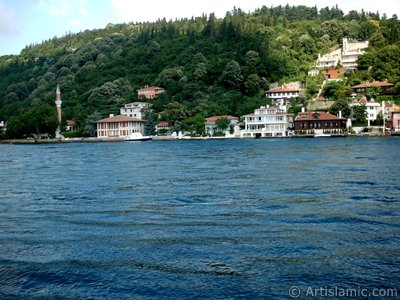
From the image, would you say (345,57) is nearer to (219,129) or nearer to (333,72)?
→ (333,72)

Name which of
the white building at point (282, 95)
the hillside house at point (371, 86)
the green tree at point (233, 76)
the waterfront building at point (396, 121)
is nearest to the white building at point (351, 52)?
the hillside house at point (371, 86)

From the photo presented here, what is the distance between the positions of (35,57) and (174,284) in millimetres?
170381

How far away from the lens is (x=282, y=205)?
45.9 feet

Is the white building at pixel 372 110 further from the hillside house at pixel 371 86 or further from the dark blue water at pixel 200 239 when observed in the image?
the dark blue water at pixel 200 239

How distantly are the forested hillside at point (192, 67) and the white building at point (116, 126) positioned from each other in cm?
339

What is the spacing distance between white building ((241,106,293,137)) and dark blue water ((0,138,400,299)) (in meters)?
63.3

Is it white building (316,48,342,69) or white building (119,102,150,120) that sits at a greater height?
white building (316,48,342,69)

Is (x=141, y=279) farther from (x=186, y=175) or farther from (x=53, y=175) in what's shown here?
(x=53, y=175)

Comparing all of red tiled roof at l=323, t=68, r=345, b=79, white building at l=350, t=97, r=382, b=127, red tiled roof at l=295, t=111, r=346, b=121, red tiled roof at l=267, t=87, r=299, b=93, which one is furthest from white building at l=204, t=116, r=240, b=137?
red tiled roof at l=323, t=68, r=345, b=79

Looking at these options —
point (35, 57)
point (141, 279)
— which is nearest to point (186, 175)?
point (141, 279)

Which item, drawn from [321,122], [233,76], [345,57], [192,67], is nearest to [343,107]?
[321,122]

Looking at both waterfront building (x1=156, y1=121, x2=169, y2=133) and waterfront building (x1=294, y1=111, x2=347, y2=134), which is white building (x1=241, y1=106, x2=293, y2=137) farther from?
waterfront building (x1=156, y1=121, x2=169, y2=133)

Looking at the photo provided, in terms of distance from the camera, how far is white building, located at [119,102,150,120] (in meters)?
102

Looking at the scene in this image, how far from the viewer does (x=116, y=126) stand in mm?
96125
